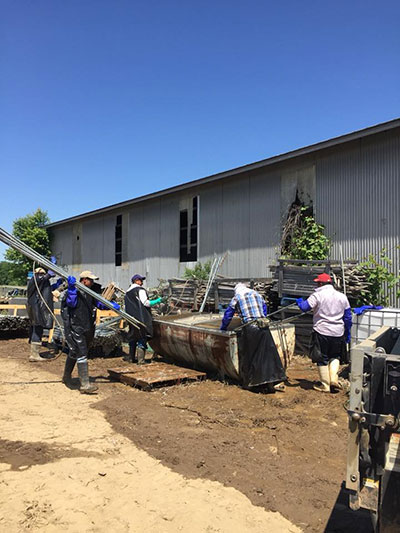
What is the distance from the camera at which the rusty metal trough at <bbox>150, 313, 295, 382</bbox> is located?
708 centimetres

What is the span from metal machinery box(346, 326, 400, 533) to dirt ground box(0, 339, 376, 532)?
39.3 inches

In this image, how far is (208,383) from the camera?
7.42 m

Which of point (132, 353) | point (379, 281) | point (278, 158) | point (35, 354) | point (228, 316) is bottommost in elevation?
point (35, 354)

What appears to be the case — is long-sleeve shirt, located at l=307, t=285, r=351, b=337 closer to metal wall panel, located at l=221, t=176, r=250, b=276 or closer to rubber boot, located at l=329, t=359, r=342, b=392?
rubber boot, located at l=329, t=359, r=342, b=392

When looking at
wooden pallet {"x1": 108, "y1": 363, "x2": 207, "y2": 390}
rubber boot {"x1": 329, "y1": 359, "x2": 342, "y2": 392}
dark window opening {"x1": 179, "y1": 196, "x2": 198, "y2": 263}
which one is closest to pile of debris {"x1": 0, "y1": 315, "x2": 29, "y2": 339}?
wooden pallet {"x1": 108, "y1": 363, "x2": 207, "y2": 390}

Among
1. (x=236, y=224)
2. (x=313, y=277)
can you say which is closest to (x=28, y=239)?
(x=236, y=224)

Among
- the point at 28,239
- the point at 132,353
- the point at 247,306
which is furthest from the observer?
the point at 28,239

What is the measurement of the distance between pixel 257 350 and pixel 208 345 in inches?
40.2

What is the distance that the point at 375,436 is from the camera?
2475 mm

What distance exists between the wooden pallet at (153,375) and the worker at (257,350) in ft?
3.67

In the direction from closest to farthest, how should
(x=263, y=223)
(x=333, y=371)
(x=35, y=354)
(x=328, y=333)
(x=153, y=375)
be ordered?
(x=333, y=371)
(x=328, y=333)
(x=153, y=375)
(x=35, y=354)
(x=263, y=223)

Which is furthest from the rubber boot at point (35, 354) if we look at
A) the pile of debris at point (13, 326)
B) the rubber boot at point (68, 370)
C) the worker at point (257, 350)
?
the worker at point (257, 350)

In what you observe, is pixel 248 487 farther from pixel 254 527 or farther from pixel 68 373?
pixel 68 373

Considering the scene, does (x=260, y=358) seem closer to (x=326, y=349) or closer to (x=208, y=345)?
(x=208, y=345)
